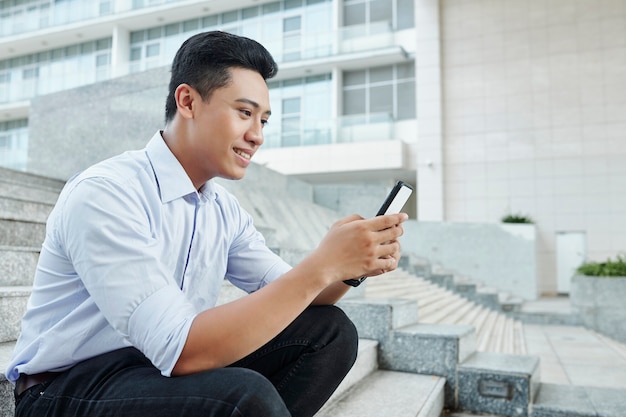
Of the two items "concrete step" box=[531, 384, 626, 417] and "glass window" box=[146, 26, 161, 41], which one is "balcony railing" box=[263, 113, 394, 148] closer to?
"glass window" box=[146, 26, 161, 41]

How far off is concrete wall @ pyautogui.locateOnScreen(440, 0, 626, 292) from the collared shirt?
14322 millimetres

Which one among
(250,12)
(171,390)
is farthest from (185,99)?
(250,12)

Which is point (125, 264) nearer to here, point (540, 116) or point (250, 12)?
point (540, 116)

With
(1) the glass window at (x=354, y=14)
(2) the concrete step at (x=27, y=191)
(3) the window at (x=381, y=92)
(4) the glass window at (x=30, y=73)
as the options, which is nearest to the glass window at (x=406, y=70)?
(3) the window at (x=381, y=92)

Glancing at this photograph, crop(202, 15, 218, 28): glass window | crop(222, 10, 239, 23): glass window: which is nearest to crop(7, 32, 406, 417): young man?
crop(222, 10, 239, 23): glass window

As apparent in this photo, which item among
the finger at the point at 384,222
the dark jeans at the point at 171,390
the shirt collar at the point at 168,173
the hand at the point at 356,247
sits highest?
the shirt collar at the point at 168,173

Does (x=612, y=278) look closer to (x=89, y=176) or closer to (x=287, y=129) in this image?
(x=89, y=176)

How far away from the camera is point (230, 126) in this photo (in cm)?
133

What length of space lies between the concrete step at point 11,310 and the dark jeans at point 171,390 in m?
0.96

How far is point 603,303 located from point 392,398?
715cm

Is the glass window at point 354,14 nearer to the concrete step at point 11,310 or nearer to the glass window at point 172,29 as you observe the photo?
the glass window at point 172,29

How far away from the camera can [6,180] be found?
4.25 m

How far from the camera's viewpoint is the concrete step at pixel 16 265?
244cm

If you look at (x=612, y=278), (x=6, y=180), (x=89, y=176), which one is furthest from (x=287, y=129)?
(x=89, y=176)
